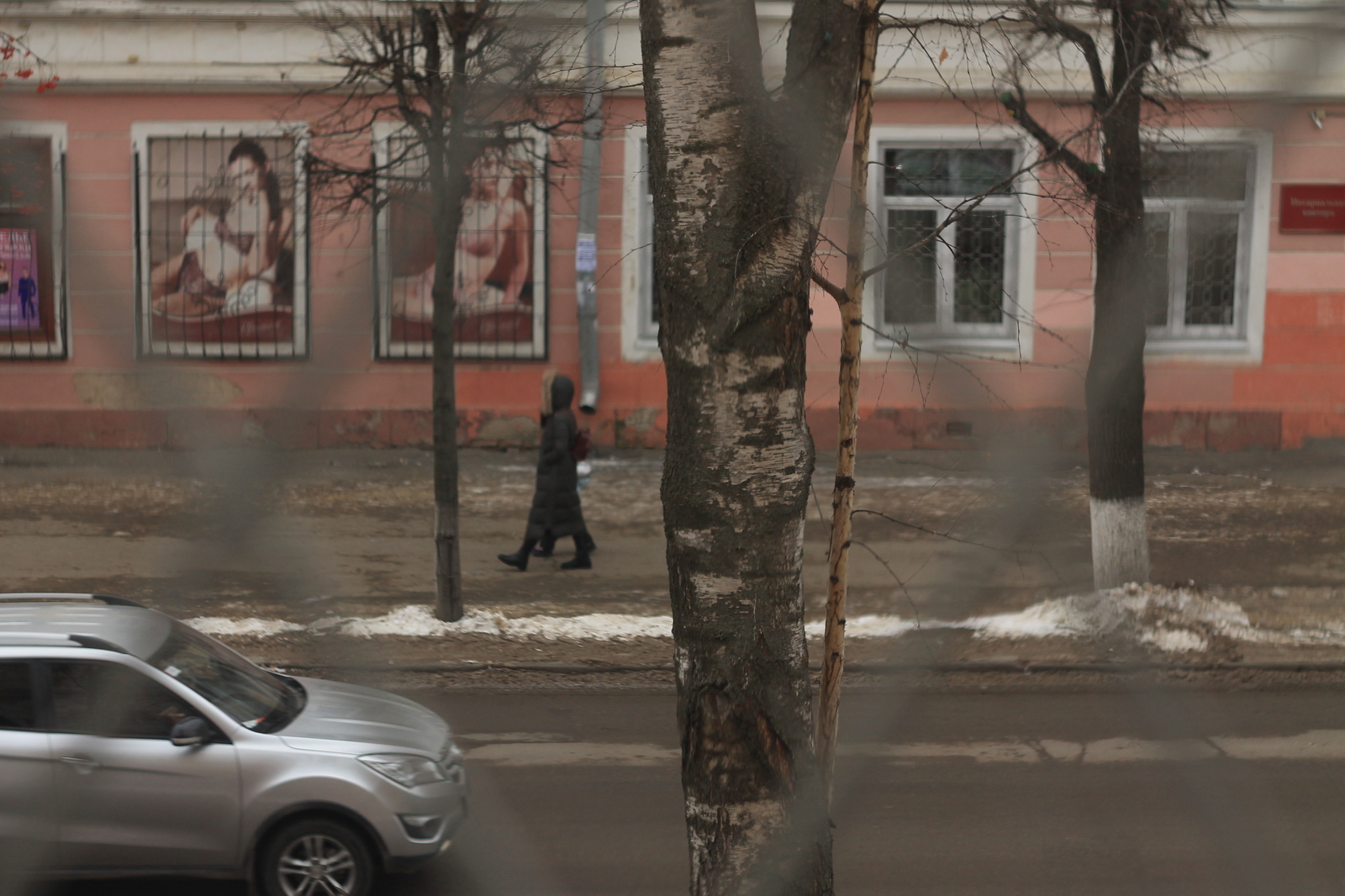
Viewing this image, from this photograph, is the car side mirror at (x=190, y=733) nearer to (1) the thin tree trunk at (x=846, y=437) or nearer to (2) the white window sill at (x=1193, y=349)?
(1) the thin tree trunk at (x=846, y=437)

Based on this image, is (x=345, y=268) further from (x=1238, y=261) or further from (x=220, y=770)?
(x=220, y=770)

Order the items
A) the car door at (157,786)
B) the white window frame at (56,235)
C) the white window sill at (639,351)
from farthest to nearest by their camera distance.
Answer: the white window sill at (639,351) < the car door at (157,786) < the white window frame at (56,235)

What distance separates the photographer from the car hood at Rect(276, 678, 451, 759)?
5355 mm

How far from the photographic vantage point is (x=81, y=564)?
9.99 metres

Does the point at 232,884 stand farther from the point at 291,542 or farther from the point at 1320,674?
the point at 1320,674

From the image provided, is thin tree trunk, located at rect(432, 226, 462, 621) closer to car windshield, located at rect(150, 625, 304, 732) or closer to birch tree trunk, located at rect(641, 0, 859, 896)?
car windshield, located at rect(150, 625, 304, 732)

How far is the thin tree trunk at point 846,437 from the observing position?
1588mm

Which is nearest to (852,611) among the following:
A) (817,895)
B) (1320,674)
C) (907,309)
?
(1320,674)

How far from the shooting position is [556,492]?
10250 mm

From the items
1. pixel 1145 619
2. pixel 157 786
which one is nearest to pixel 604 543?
pixel 157 786

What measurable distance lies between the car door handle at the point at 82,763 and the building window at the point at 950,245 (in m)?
3.08

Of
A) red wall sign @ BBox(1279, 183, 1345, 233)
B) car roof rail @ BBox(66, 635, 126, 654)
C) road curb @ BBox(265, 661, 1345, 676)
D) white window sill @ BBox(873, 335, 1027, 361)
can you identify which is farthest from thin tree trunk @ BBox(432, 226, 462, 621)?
white window sill @ BBox(873, 335, 1027, 361)

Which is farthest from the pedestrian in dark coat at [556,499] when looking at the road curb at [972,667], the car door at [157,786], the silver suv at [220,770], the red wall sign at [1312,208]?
the red wall sign at [1312,208]

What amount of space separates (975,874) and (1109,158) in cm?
451
